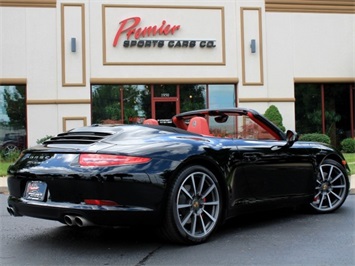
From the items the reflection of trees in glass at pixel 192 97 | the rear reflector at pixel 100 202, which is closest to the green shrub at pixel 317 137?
the reflection of trees in glass at pixel 192 97

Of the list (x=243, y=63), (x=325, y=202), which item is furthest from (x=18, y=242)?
(x=243, y=63)

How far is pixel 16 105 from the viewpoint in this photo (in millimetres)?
16688

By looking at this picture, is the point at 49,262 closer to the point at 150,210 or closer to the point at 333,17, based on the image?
the point at 150,210

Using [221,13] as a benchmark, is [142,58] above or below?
below

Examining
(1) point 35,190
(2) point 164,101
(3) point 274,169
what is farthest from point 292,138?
(2) point 164,101

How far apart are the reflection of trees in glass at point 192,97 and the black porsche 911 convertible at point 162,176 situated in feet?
39.3

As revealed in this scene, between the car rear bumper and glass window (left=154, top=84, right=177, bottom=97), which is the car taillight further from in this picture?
glass window (left=154, top=84, right=177, bottom=97)

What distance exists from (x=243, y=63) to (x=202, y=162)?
13546 millimetres

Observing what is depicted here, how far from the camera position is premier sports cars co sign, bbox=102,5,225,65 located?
55.0ft

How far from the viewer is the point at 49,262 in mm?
3736

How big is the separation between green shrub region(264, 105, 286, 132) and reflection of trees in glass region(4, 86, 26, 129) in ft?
29.8

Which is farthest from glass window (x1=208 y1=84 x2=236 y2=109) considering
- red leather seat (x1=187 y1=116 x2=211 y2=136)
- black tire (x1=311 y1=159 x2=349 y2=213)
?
red leather seat (x1=187 y1=116 x2=211 y2=136)

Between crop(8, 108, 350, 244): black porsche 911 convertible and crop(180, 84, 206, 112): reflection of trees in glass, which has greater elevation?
crop(180, 84, 206, 112): reflection of trees in glass

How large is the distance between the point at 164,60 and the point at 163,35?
974mm
